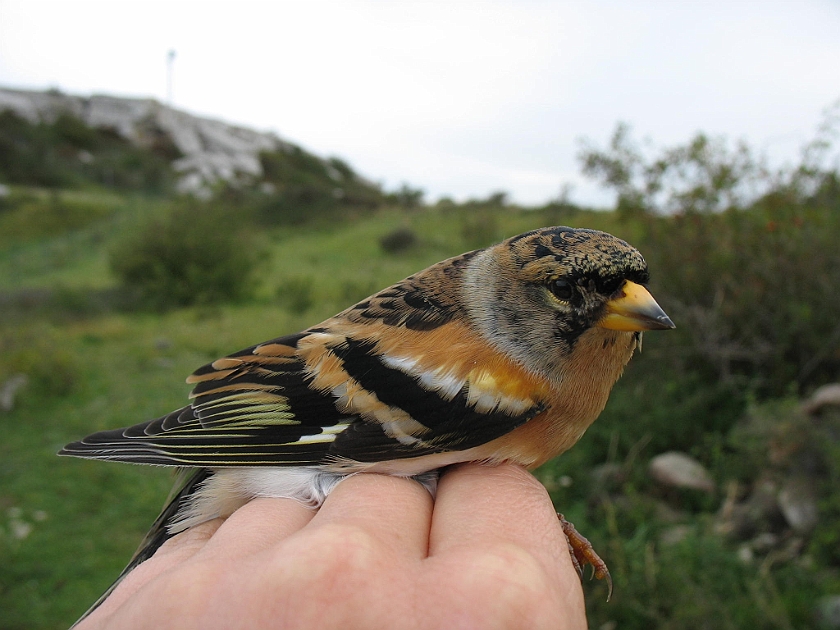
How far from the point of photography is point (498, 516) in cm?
111

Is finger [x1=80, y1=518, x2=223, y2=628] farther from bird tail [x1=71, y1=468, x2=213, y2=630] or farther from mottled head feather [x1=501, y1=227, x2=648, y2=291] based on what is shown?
mottled head feather [x1=501, y1=227, x2=648, y2=291]

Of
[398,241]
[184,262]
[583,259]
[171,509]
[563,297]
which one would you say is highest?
[583,259]

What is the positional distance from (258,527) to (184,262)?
39.1ft

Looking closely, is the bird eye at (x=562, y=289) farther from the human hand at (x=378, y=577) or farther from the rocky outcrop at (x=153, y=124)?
the rocky outcrop at (x=153, y=124)

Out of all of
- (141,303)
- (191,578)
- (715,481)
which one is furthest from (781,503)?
(141,303)

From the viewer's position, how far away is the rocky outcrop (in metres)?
37.4

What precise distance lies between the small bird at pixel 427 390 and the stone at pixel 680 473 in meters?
2.57

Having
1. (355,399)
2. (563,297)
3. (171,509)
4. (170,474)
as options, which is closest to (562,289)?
(563,297)

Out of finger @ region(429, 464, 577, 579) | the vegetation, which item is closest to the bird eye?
finger @ region(429, 464, 577, 579)

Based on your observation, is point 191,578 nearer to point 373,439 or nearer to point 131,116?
point 373,439

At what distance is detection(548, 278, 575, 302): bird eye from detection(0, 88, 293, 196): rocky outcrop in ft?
119

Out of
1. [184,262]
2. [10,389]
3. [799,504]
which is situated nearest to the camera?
[799,504]

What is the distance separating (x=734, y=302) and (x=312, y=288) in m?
8.08

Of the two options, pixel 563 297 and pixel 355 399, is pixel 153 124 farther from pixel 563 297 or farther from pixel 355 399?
pixel 563 297
